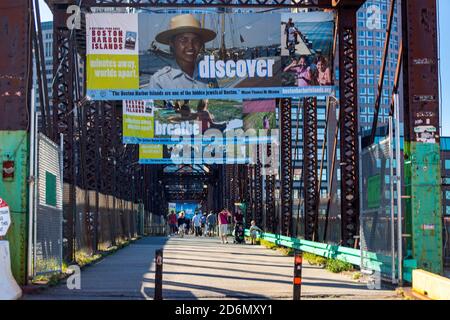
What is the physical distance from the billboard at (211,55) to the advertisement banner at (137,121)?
7.87 m

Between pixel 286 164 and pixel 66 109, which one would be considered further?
pixel 286 164

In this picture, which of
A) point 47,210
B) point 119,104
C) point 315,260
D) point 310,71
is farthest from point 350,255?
point 119,104

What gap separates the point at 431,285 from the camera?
983cm

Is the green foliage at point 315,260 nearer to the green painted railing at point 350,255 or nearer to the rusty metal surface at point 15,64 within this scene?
the green painted railing at point 350,255

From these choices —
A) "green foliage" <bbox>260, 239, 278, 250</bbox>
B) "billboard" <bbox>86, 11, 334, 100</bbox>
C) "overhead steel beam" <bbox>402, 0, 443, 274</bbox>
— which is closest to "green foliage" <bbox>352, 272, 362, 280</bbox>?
"overhead steel beam" <bbox>402, 0, 443, 274</bbox>

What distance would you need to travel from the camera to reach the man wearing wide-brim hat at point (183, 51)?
63.6 feet

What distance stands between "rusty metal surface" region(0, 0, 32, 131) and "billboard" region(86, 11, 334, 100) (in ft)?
22.8

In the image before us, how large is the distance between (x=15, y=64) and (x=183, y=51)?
28.2ft

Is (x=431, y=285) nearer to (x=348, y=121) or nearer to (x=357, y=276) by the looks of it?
(x=357, y=276)

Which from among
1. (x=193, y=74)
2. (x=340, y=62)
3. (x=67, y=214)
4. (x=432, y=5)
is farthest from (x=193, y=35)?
(x=432, y=5)

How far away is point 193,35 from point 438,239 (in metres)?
9.75

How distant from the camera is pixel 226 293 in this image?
1171 cm

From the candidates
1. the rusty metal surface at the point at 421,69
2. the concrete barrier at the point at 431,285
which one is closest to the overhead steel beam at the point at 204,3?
the rusty metal surface at the point at 421,69

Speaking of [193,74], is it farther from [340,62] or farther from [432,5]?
[432,5]
